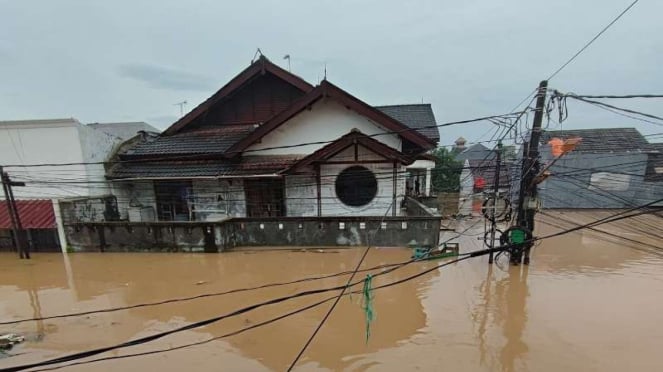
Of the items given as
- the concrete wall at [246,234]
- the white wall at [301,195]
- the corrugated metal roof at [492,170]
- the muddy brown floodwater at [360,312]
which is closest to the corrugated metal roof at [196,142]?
the white wall at [301,195]

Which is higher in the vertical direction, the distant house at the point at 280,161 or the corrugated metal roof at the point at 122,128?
the corrugated metal roof at the point at 122,128

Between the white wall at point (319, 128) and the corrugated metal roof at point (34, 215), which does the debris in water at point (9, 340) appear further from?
the white wall at point (319, 128)

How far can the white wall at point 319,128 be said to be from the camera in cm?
1238

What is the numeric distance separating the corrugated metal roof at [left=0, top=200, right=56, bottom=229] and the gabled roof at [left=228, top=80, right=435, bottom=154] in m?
6.14

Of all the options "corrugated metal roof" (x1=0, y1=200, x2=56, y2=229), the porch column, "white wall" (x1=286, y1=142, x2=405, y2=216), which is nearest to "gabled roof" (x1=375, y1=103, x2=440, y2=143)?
"white wall" (x1=286, y1=142, x2=405, y2=216)

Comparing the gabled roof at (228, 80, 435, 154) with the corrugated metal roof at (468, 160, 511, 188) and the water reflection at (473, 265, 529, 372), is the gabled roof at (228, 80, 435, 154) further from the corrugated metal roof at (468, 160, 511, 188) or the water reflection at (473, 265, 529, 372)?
the water reflection at (473, 265, 529, 372)

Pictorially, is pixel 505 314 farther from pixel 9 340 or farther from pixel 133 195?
pixel 133 195

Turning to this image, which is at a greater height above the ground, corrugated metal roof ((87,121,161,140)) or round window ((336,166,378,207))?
corrugated metal roof ((87,121,161,140))

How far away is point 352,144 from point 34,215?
1081cm

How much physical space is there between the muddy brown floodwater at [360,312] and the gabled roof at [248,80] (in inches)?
267

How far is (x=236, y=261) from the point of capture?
9547 millimetres

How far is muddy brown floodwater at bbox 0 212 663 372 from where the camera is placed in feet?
16.1

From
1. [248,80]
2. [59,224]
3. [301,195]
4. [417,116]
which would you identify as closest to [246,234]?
[301,195]

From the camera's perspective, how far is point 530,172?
7855 mm
